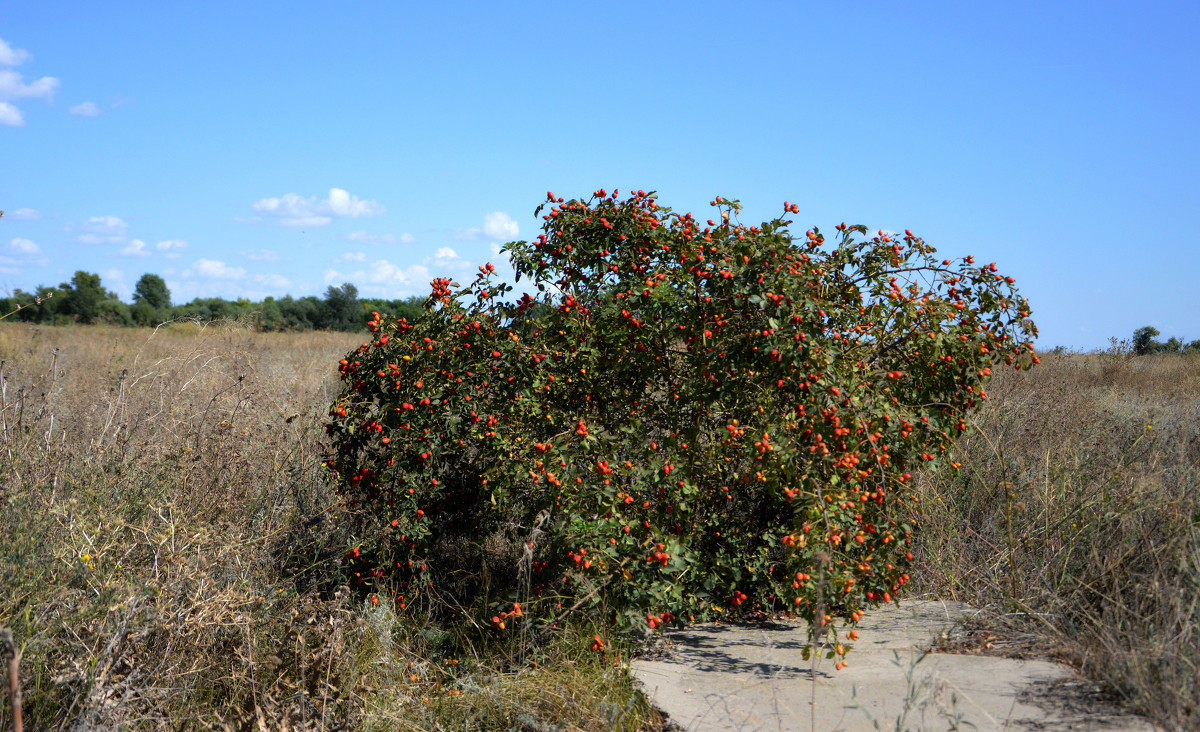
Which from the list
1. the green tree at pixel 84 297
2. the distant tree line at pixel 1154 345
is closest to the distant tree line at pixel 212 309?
the green tree at pixel 84 297

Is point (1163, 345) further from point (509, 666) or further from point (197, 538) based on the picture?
point (197, 538)

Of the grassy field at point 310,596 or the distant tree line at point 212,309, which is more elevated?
the distant tree line at point 212,309

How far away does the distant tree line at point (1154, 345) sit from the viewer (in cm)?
1582

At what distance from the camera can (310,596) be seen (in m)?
3.94

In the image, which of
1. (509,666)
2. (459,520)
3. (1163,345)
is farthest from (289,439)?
(1163,345)

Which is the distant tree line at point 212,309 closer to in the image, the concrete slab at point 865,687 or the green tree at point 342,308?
the green tree at point 342,308

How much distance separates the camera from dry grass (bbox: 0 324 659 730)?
3162 millimetres

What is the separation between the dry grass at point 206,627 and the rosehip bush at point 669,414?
0.36 metres

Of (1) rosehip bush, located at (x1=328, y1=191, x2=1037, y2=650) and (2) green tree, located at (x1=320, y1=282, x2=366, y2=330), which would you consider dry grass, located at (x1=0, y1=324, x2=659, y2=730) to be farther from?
(2) green tree, located at (x1=320, y1=282, x2=366, y2=330)

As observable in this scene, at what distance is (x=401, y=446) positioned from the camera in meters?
3.94

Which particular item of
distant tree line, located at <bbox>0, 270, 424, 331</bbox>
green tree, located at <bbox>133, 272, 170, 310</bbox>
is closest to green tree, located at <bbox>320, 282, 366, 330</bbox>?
distant tree line, located at <bbox>0, 270, 424, 331</bbox>

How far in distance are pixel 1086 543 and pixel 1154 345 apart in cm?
1558

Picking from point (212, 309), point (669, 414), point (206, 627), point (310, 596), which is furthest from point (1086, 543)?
point (212, 309)

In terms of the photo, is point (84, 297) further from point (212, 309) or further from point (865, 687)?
point (865, 687)
